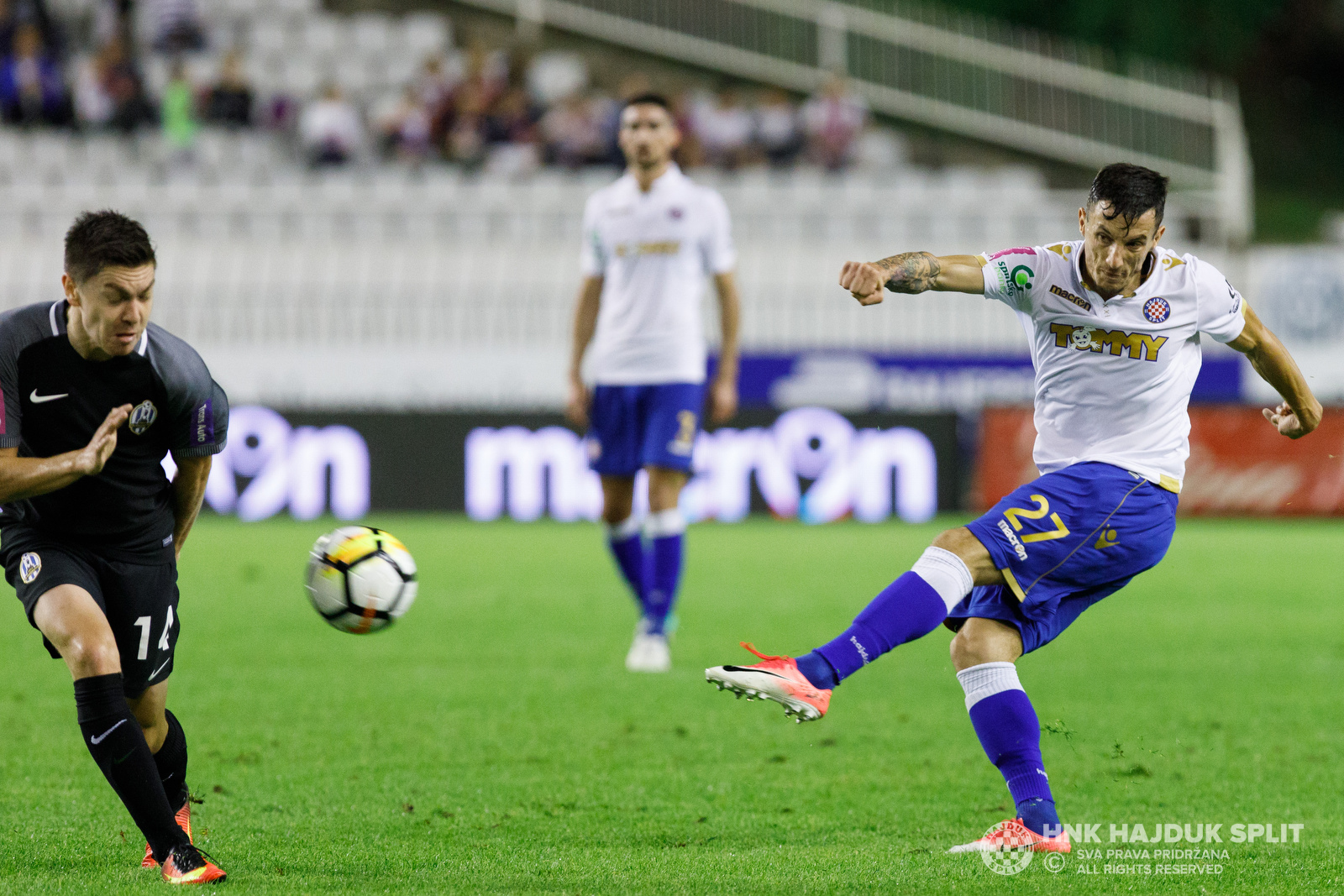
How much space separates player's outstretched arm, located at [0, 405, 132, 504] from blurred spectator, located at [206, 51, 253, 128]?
62.0 feet

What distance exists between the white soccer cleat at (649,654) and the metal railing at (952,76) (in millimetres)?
16650

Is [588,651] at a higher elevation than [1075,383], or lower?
lower

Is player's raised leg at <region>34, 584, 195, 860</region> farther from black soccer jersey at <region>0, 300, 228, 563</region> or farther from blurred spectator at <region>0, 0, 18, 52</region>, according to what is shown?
blurred spectator at <region>0, 0, 18, 52</region>

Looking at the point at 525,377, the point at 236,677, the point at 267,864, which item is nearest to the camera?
the point at 267,864

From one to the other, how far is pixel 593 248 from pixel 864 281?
4.54 meters

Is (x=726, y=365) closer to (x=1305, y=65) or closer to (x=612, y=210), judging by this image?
(x=612, y=210)

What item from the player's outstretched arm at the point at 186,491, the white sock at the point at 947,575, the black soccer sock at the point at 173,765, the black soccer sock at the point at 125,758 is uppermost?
the player's outstretched arm at the point at 186,491

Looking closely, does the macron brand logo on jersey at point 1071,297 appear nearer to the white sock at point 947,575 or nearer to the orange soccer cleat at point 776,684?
the white sock at point 947,575

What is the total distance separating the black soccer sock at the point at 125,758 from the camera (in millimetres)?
4117

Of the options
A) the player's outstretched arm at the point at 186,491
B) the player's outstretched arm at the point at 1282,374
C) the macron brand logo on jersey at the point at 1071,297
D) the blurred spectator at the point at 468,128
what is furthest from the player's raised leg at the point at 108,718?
the blurred spectator at the point at 468,128

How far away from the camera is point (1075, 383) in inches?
189

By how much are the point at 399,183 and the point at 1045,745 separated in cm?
1670

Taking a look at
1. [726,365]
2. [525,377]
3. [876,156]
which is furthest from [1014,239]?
[726,365]

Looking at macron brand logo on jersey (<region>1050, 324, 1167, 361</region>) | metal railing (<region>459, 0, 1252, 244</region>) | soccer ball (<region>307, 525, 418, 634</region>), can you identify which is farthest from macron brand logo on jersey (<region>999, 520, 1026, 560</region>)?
metal railing (<region>459, 0, 1252, 244</region>)
